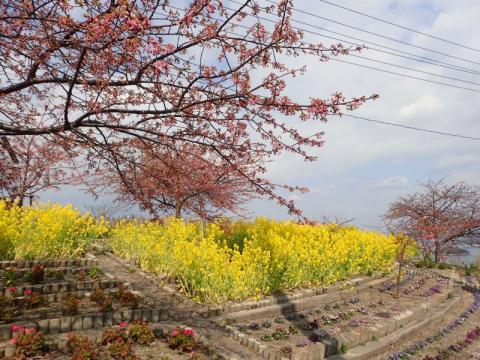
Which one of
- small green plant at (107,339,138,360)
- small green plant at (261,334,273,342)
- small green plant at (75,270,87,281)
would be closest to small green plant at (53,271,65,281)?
small green plant at (75,270,87,281)

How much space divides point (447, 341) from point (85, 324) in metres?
7.70

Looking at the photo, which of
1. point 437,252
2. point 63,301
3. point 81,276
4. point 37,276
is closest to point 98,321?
point 63,301

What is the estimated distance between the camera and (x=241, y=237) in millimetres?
12648

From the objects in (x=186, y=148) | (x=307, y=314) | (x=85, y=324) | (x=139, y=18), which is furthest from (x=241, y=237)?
(x=139, y=18)

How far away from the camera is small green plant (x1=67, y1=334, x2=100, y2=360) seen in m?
4.72

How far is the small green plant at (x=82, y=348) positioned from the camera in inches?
186

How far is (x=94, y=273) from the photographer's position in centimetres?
866

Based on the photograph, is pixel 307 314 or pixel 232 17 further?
pixel 307 314

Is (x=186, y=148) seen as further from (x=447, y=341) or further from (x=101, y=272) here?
(x=447, y=341)

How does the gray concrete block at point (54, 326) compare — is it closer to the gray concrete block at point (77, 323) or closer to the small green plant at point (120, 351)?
the gray concrete block at point (77, 323)

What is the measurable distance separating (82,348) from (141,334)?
38.0 inches

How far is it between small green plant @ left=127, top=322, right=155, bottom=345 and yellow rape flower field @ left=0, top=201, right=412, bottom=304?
1.86m

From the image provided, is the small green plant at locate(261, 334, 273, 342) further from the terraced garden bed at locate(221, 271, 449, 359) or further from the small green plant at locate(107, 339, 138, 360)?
the small green plant at locate(107, 339, 138, 360)

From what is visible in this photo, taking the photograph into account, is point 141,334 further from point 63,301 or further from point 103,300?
point 63,301
